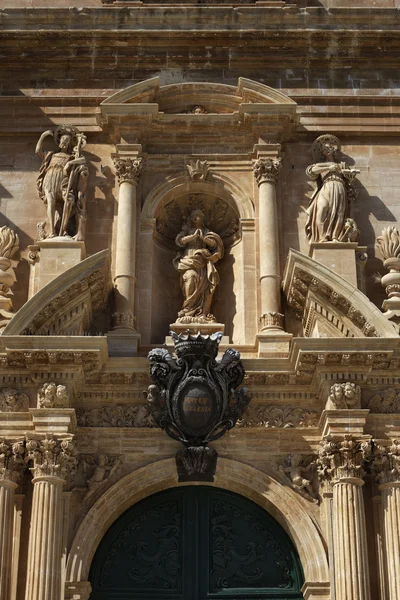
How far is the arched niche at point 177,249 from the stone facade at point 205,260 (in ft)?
0.09

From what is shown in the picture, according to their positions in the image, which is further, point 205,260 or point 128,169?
point 128,169

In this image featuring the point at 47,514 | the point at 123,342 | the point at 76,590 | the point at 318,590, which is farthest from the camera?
the point at 123,342

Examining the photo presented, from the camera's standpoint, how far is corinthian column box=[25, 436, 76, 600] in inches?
543

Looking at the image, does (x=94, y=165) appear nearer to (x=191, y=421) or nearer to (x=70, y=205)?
(x=70, y=205)

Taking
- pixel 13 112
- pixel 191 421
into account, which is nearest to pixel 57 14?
pixel 13 112

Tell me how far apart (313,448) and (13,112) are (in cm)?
616

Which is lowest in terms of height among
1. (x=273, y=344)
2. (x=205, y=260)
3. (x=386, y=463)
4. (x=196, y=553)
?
(x=196, y=553)

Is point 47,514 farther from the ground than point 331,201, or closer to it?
closer to it

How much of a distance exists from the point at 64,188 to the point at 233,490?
14.3 feet

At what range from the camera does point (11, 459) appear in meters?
14.5

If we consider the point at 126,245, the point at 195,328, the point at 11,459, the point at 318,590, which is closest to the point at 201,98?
the point at 126,245

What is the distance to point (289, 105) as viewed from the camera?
16719 millimetres

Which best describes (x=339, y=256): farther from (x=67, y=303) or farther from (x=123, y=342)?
(x=67, y=303)

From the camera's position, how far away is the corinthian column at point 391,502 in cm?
1404
